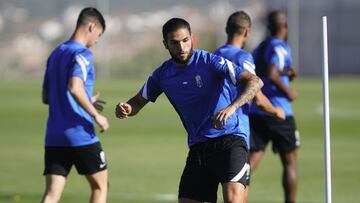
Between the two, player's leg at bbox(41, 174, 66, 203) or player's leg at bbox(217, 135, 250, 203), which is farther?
player's leg at bbox(41, 174, 66, 203)

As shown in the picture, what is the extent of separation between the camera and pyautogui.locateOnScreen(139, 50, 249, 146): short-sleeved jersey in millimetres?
8727

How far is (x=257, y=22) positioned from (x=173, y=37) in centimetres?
4764

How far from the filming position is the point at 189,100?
8852 mm

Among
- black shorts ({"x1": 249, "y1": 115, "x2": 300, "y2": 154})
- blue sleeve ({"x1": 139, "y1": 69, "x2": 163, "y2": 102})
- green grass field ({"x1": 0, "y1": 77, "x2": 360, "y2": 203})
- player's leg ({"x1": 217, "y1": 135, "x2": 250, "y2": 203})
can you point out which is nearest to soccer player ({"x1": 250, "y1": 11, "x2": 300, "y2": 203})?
black shorts ({"x1": 249, "y1": 115, "x2": 300, "y2": 154})

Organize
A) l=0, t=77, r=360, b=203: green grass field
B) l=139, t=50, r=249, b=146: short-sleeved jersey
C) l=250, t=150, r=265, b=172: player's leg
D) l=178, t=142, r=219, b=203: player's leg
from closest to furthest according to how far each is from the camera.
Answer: l=139, t=50, r=249, b=146: short-sleeved jersey
l=178, t=142, r=219, b=203: player's leg
l=250, t=150, r=265, b=172: player's leg
l=0, t=77, r=360, b=203: green grass field

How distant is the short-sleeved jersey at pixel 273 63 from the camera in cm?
1302

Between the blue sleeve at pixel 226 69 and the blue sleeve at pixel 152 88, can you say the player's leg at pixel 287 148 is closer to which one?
the blue sleeve at pixel 152 88

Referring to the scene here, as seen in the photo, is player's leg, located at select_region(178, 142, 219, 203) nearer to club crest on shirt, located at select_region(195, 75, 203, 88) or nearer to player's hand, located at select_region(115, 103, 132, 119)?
club crest on shirt, located at select_region(195, 75, 203, 88)

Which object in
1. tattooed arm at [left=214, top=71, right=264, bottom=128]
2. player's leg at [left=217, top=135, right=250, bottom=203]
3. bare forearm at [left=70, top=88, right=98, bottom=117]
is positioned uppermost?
tattooed arm at [left=214, top=71, right=264, bottom=128]

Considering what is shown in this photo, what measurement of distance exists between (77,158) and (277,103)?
3506 millimetres

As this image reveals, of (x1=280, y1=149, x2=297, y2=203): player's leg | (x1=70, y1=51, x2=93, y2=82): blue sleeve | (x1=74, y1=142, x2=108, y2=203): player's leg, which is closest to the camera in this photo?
(x1=70, y1=51, x2=93, y2=82): blue sleeve

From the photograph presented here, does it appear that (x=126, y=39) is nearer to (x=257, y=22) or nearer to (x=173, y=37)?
(x=257, y=22)

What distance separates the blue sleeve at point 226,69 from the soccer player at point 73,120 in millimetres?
1978

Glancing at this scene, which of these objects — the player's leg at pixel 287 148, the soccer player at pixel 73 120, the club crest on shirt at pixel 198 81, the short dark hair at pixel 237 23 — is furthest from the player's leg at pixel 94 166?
the player's leg at pixel 287 148
